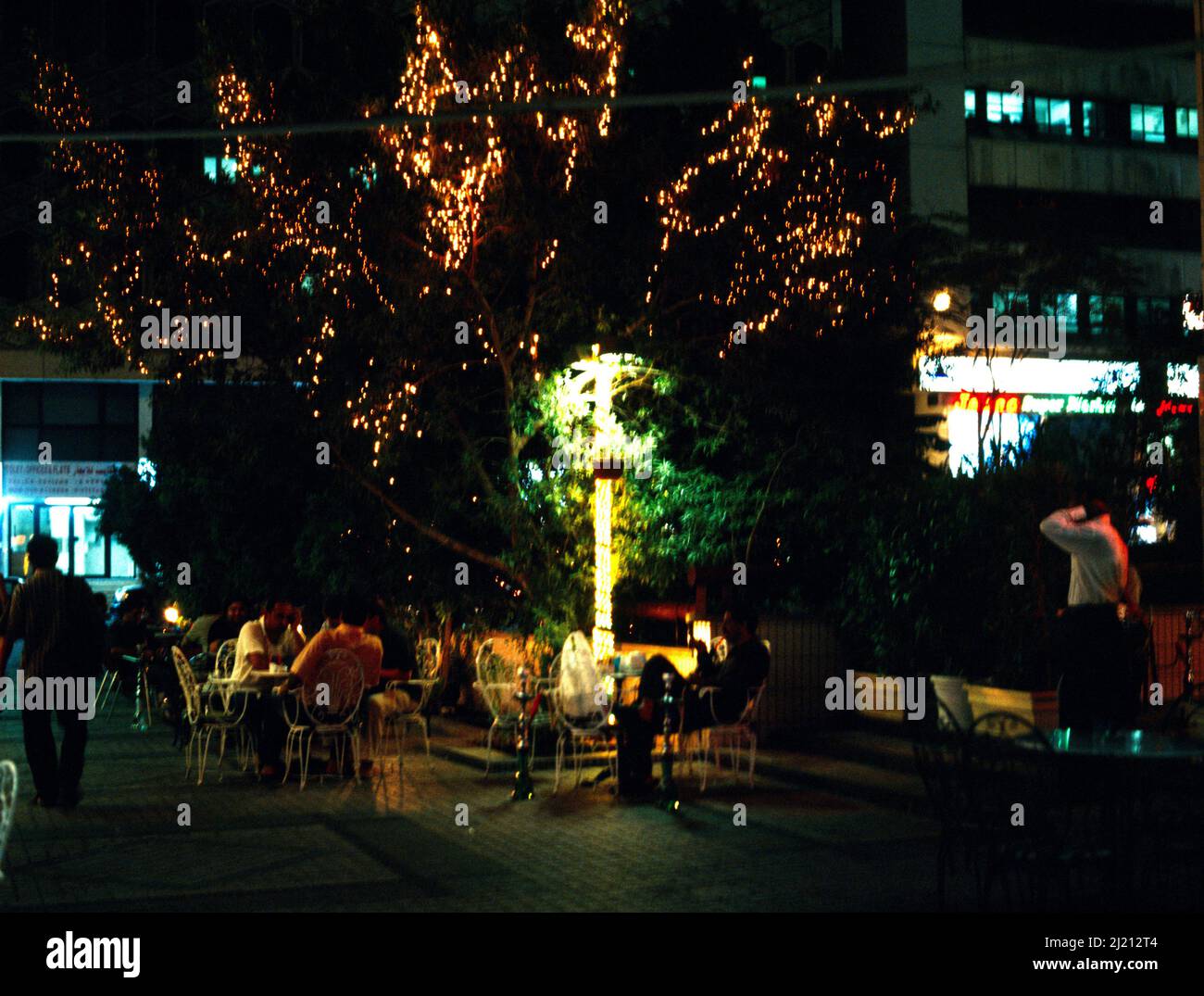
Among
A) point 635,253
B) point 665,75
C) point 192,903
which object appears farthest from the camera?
point 665,75

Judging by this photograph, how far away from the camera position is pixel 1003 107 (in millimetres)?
38281

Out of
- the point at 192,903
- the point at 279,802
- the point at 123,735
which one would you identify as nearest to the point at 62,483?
the point at 123,735

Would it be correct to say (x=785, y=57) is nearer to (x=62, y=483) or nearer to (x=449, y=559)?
(x=449, y=559)

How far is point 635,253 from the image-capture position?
16.0 metres

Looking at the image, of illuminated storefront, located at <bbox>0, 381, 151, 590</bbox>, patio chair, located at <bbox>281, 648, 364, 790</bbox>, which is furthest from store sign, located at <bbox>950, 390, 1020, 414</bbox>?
illuminated storefront, located at <bbox>0, 381, 151, 590</bbox>

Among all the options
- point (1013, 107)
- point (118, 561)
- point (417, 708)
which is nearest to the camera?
point (417, 708)

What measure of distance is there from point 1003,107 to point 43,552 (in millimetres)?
32354

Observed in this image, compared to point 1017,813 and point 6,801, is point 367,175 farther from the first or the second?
point 6,801

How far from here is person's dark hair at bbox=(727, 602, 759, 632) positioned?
12.4 metres

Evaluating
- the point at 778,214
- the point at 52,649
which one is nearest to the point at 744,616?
the point at 52,649

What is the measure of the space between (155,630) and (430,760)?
9.00 metres

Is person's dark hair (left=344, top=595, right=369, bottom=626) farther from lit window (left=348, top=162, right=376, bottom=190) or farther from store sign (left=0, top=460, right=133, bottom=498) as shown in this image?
store sign (left=0, top=460, right=133, bottom=498)
